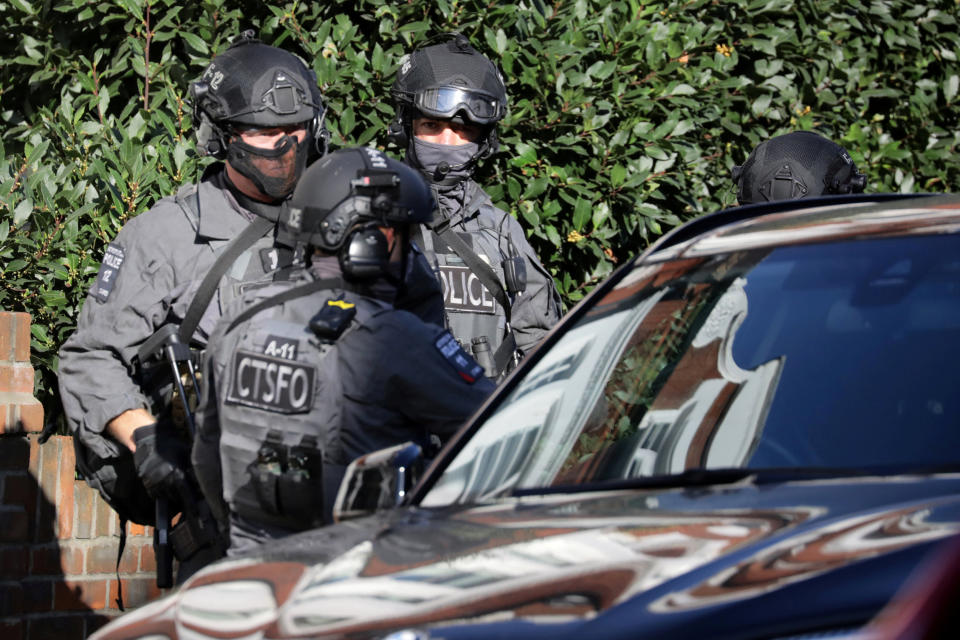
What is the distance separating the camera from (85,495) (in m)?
5.94

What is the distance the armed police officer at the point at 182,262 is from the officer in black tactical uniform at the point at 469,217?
715 millimetres

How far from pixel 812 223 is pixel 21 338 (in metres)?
3.39

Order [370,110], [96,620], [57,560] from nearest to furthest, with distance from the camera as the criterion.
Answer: [57,560] → [96,620] → [370,110]

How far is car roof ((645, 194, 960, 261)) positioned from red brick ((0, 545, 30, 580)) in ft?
11.0

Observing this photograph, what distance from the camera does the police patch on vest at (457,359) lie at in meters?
3.63

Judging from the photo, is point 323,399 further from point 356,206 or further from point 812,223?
point 812,223

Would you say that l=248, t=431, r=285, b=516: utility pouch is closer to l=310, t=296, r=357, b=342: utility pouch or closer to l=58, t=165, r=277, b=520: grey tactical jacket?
l=310, t=296, r=357, b=342: utility pouch

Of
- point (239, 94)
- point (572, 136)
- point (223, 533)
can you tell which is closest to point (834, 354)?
point (223, 533)

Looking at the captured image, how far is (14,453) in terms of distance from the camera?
5.66 meters

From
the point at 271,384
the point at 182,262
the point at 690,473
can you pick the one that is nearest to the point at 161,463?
the point at 182,262

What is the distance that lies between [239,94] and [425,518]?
8.77ft

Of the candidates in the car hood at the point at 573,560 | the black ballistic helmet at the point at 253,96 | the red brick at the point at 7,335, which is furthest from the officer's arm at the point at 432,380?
the red brick at the point at 7,335

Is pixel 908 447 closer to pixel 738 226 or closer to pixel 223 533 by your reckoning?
pixel 738 226

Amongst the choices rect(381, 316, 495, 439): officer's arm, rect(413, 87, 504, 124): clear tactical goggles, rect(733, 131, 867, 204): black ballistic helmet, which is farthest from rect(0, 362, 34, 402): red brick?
rect(733, 131, 867, 204): black ballistic helmet
